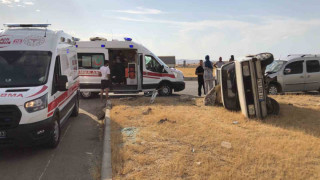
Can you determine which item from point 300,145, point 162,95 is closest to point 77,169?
point 300,145

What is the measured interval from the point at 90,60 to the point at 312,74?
32.5ft

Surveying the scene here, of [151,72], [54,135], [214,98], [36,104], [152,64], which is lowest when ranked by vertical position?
[54,135]

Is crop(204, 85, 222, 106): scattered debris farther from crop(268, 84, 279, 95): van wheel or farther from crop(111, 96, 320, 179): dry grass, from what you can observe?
crop(268, 84, 279, 95): van wheel

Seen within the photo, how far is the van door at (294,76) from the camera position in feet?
41.4

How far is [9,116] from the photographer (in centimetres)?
514

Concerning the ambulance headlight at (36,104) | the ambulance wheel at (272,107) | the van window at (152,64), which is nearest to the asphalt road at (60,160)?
the ambulance headlight at (36,104)

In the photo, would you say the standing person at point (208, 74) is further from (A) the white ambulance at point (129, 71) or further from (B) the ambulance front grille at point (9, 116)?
(B) the ambulance front grille at point (9, 116)

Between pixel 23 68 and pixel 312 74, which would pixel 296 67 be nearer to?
pixel 312 74

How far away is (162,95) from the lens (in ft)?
45.8

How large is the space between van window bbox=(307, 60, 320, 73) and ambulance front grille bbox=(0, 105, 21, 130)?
12.0 metres

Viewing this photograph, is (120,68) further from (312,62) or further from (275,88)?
(312,62)

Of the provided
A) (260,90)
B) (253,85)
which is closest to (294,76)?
(260,90)

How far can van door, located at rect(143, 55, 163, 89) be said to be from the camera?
13477 mm

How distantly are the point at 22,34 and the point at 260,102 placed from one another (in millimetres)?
6082
